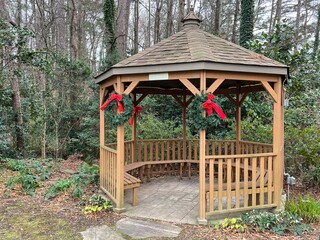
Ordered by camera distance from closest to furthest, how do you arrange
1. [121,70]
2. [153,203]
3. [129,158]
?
[121,70] → [153,203] → [129,158]

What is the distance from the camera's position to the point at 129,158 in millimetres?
6711

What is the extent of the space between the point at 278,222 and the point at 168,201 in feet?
6.50

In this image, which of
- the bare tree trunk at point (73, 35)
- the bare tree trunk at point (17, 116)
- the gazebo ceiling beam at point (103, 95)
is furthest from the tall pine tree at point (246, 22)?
the bare tree trunk at point (17, 116)

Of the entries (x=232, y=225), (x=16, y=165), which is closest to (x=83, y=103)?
(x=16, y=165)

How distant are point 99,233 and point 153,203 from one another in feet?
4.61

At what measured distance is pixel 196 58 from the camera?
4.07m

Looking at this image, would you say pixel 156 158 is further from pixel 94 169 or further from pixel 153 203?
pixel 153 203

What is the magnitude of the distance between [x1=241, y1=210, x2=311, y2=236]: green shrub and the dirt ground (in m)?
0.10

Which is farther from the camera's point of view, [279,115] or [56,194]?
[56,194]

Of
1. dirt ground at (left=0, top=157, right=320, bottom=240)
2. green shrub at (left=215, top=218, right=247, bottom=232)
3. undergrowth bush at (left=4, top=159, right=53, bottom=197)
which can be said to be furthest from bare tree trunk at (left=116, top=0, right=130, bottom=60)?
green shrub at (left=215, top=218, right=247, bottom=232)

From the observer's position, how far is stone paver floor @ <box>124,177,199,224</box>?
441 cm

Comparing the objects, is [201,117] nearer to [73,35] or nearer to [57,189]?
[57,189]

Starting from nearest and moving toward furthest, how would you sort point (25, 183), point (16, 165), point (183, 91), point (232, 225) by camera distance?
1. point (232, 225)
2. point (25, 183)
3. point (16, 165)
4. point (183, 91)

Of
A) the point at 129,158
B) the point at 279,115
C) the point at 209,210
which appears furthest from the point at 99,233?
the point at 279,115
